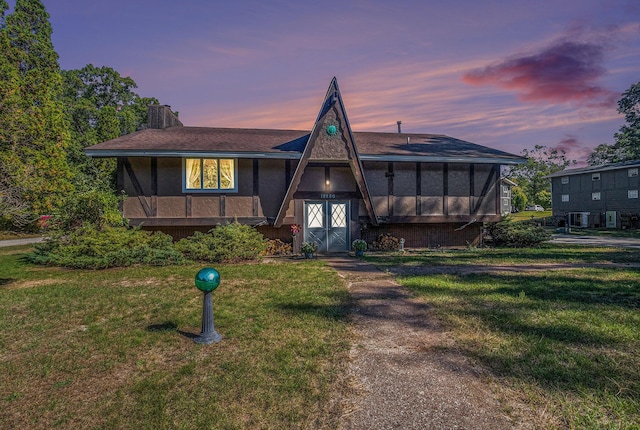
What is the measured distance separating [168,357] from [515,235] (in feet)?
55.8

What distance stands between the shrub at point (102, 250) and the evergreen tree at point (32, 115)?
1.64 m

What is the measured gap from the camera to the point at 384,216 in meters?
15.6

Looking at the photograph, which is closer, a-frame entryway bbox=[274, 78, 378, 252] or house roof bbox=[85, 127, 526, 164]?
house roof bbox=[85, 127, 526, 164]

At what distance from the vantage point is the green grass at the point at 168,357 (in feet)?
10.7

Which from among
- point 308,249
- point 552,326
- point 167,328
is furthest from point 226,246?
point 552,326

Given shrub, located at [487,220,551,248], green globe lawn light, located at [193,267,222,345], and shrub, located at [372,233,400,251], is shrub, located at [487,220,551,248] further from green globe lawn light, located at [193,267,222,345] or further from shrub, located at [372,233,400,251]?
green globe lawn light, located at [193,267,222,345]

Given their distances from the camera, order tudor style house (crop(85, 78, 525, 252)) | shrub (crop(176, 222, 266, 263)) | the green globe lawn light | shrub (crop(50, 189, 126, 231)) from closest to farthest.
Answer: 1. the green globe lawn light
2. shrub (crop(176, 222, 266, 263))
3. shrub (crop(50, 189, 126, 231))
4. tudor style house (crop(85, 78, 525, 252))

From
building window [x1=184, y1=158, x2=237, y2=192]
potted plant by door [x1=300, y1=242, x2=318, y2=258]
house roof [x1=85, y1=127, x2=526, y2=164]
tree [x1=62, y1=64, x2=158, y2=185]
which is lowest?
potted plant by door [x1=300, y1=242, x2=318, y2=258]

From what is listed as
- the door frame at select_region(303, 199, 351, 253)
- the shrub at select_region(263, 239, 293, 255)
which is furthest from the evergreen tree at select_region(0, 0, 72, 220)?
the door frame at select_region(303, 199, 351, 253)

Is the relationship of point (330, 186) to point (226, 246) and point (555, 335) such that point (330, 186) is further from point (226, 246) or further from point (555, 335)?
point (555, 335)

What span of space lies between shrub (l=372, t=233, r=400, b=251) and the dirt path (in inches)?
385

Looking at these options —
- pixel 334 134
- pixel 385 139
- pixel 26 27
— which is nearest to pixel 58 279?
pixel 334 134

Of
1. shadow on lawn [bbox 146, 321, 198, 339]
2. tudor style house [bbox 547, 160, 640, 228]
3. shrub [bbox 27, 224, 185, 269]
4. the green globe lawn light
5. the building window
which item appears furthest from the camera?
tudor style house [bbox 547, 160, 640, 228]

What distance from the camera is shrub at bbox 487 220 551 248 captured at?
1653 cm
